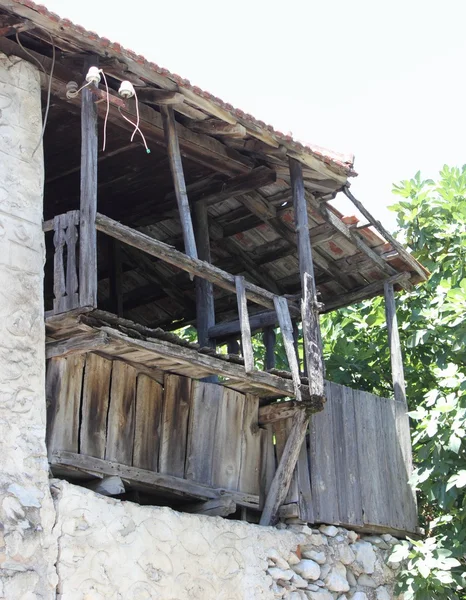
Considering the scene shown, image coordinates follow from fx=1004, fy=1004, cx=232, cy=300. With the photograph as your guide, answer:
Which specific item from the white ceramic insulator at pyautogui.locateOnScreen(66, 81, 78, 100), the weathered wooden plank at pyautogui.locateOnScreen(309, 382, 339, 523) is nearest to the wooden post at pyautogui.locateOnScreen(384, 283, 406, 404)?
the weathered wooden plank at pyautogui.locateOnScreen(309, 382, 339, 523)

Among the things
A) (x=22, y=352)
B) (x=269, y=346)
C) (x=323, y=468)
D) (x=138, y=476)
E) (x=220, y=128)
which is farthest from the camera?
(x=269, y=346)

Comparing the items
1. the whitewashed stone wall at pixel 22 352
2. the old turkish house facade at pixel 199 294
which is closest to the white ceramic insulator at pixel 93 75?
the old turkish house facade at pixel 199 294

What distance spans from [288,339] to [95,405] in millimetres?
1725

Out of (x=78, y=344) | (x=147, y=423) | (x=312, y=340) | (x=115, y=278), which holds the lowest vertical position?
(x=147, y=423)

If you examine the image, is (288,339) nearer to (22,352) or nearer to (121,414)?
(121,414)

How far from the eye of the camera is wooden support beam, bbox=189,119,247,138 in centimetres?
800

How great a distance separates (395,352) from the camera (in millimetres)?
9875

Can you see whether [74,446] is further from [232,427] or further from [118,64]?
[118,64]

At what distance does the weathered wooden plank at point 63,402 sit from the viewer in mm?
6785

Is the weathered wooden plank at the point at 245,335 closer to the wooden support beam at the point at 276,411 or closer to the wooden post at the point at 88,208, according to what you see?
the wooden support beam at the point at 276,411

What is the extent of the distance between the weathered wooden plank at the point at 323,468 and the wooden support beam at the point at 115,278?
→ 8.44 feet

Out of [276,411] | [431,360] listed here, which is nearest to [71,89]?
[276,411]

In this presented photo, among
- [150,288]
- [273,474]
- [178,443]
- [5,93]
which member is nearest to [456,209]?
[150,288]

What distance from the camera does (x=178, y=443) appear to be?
7754mm
